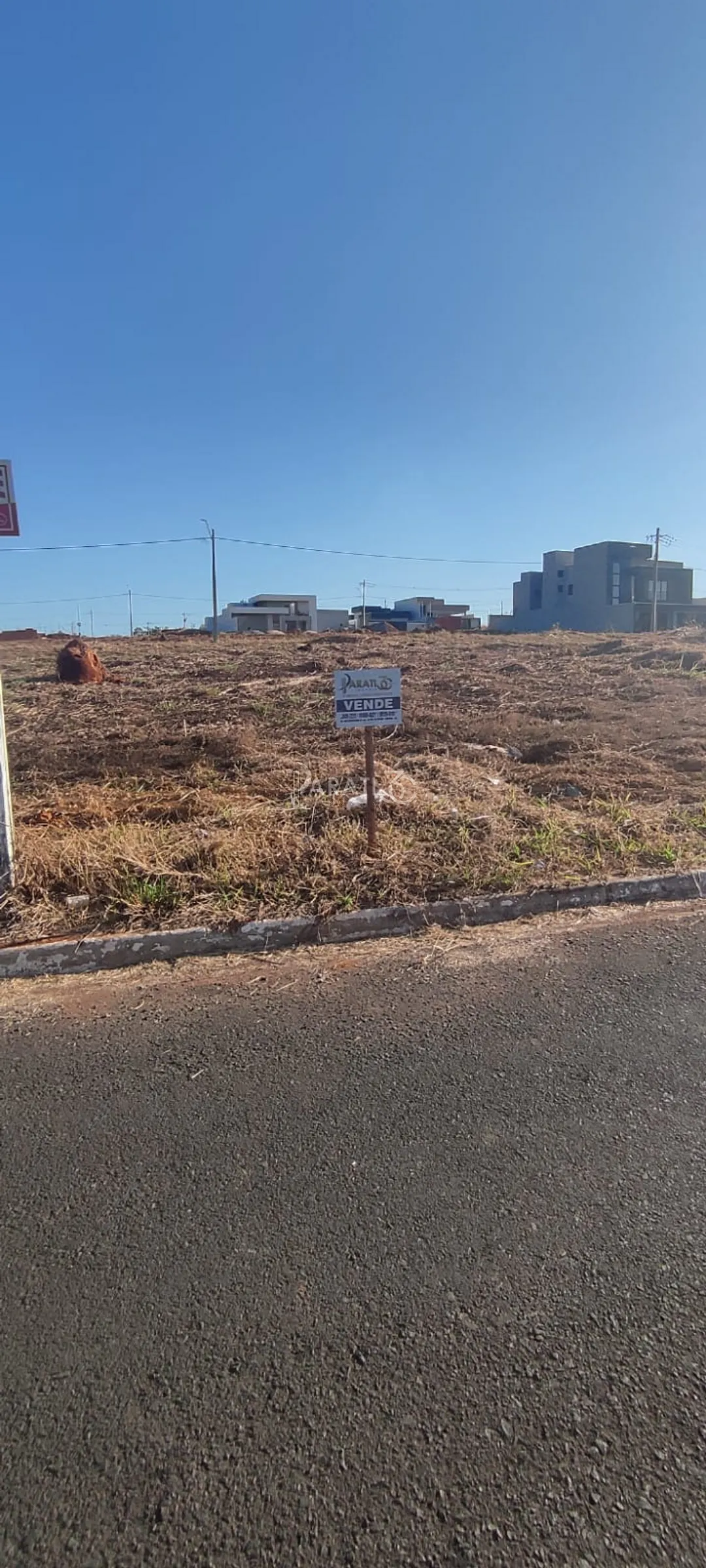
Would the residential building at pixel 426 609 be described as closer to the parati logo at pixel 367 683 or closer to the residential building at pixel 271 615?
the residential building at pixel 271 615

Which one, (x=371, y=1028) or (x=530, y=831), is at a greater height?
(x=530, y=831)

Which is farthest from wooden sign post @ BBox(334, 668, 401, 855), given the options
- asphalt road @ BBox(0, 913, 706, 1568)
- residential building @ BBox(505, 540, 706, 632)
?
residential building @ BBox(505, 540, 706, 632)

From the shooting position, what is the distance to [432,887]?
13.2 ft

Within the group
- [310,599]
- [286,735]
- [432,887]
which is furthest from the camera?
[310,599]

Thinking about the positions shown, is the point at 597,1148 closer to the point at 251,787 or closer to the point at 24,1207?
the point at 24,1207

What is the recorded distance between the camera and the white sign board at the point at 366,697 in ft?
13.8

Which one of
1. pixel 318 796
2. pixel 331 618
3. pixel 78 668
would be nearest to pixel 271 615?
pixel 331 618

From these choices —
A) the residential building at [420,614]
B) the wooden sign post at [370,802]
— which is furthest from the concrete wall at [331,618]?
the wooden sign post at [370,802]

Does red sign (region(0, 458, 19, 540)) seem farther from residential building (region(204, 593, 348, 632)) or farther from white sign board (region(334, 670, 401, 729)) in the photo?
residential building (region(204, 593, 348, 632))

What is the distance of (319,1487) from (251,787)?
16.1ft

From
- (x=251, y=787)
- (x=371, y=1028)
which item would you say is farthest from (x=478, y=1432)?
(x=251, y=787)

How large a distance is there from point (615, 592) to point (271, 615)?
31.0 metres

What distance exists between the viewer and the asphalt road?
1.31 meters

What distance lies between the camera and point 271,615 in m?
63.9
